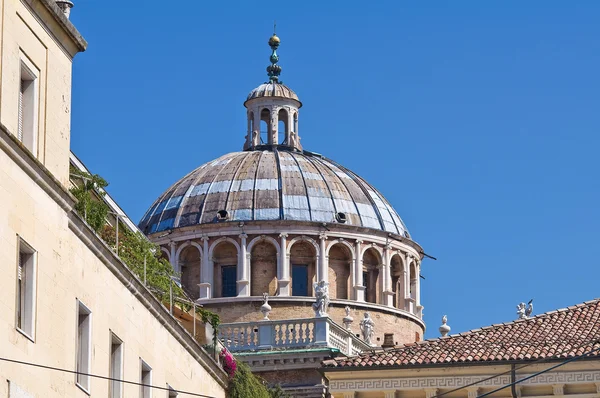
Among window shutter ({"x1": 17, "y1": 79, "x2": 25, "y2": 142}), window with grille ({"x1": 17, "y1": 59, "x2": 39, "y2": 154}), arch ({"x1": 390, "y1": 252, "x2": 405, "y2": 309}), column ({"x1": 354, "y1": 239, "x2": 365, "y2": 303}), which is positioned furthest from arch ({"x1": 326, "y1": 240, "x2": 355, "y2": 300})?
window shutter ({"x1": 17, "y1": 79, "x2": 25, "y2": 142})

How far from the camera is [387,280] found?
269 ft

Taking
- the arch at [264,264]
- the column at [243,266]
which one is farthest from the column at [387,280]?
the column at [243,266]

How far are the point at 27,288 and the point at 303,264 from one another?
53.2 m

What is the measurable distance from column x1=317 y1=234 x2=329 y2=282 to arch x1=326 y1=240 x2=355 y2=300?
30 cm

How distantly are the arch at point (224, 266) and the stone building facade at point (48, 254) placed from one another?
46.0 metres

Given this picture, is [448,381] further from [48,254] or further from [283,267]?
[283,267]

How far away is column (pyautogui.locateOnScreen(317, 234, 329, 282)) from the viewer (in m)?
80.4

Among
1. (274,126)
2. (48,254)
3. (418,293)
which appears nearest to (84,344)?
(48,254)

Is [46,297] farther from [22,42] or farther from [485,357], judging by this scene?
[485,357]

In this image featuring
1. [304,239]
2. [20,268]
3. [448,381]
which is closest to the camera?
[20,268]

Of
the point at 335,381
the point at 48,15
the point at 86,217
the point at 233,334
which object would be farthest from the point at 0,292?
the point at 233,334

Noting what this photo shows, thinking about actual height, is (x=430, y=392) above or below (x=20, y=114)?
below

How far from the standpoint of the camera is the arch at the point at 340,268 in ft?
266

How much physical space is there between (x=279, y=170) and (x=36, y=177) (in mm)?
54307
